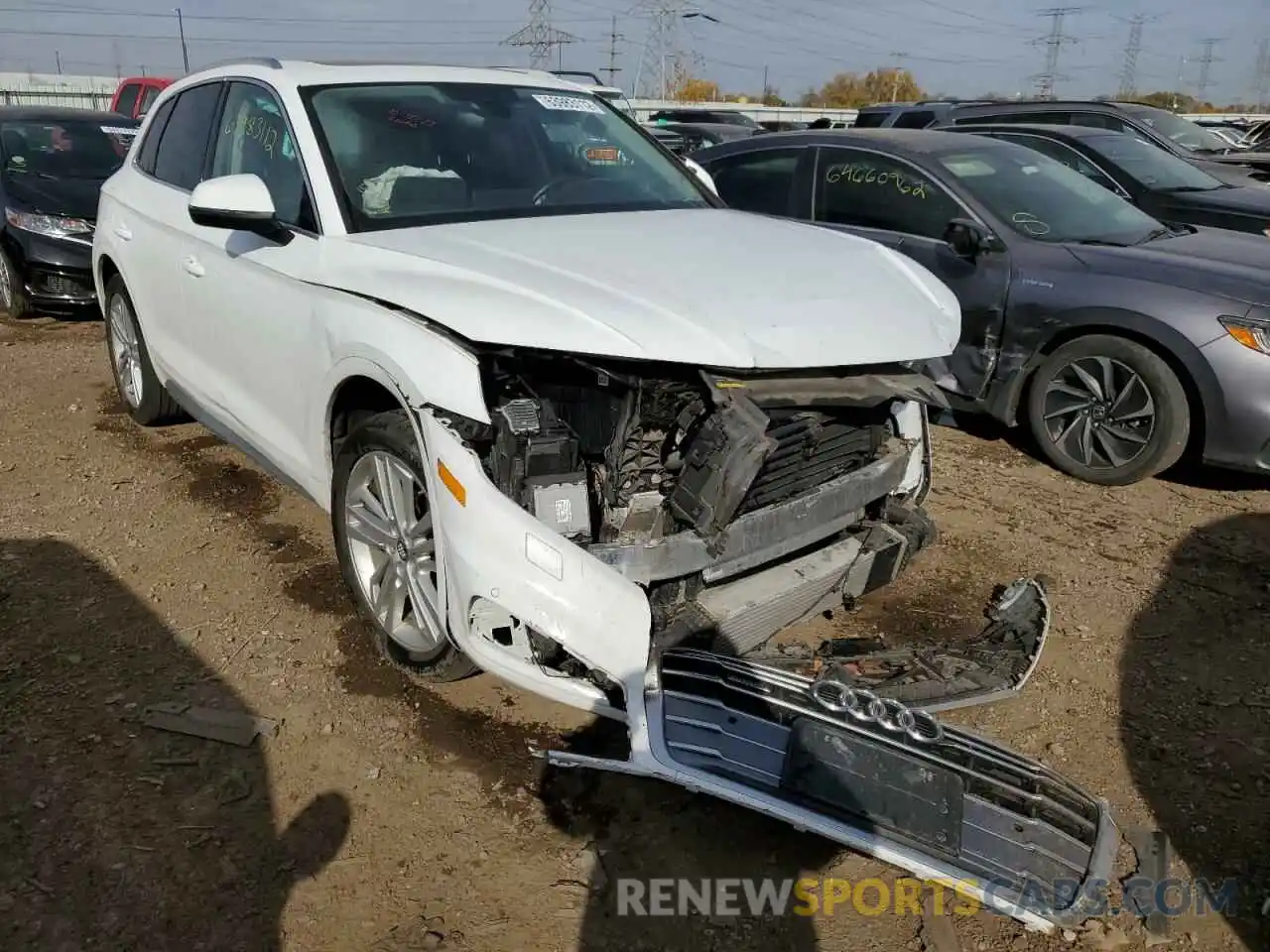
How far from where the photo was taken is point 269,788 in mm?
2793

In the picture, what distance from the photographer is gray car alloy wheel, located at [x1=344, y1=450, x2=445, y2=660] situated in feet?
9.93

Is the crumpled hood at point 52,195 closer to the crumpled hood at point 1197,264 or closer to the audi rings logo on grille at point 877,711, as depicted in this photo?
the crumpled hood at point 1197,264

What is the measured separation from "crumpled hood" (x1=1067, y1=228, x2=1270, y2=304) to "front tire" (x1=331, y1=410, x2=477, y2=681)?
3.75 m

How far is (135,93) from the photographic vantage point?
1603cm

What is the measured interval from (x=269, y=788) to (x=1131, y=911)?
7.46ft

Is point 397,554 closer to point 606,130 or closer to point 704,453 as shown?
point 704,453

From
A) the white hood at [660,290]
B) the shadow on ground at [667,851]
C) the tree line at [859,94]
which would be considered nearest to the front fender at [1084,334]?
the white hood at [660,290]

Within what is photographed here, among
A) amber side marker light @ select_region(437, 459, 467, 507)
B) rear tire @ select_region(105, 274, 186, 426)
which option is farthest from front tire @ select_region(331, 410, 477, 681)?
rear tire @ select_region(105, 274, 186, 426)

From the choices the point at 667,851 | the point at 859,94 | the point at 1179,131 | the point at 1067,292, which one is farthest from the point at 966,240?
the point at 859,94

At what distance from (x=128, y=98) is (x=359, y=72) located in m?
15.0

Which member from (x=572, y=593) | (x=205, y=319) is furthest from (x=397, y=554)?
(x=205, y=319)

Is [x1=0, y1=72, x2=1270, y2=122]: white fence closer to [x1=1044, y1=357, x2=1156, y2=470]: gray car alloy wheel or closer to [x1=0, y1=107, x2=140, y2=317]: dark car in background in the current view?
→ [x1=0, y1=107, x2=140, y2=317]: dark car in background

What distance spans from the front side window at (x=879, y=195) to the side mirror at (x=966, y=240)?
0.57 ft

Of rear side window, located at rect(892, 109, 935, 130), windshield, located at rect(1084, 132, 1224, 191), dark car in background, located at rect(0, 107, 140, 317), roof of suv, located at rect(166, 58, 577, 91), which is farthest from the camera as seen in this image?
rear side window, located at rect(892, 109, 935, 130)
